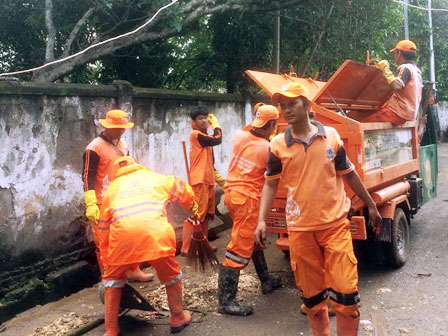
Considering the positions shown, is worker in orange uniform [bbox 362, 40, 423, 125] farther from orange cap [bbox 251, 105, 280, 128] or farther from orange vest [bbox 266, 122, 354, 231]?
orange vest [bbox 266, 122, 354, 231]

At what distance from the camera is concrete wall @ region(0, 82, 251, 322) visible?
4.28 metres

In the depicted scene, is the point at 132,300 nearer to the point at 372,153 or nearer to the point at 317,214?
the point at 317,214

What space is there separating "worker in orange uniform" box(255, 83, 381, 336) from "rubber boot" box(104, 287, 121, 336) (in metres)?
1.40

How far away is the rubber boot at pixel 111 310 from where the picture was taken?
11.5 feet

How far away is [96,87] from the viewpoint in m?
5.25

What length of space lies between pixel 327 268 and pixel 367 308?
1273 mm

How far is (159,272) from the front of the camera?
3.60m

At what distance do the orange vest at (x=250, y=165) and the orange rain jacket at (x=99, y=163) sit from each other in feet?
3.79

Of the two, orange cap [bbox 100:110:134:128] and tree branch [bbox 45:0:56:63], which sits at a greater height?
tree branch [bbox 45:0:56:63]

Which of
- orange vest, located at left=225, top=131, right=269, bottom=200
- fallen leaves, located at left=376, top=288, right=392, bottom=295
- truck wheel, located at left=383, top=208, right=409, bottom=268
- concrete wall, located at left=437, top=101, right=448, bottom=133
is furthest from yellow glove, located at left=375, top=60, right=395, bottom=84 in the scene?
concrete wall, located at left=437, top=101, right=448, bottom=133

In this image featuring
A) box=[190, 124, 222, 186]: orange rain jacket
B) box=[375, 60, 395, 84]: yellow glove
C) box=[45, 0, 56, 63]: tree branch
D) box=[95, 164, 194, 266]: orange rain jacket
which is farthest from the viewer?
box=[45, 0, 56, 63]: tree branch

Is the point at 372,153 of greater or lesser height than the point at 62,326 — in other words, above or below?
above

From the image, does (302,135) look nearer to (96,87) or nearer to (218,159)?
(96,87)

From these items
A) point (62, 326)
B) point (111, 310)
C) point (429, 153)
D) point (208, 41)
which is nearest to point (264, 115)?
point (111, 310)
